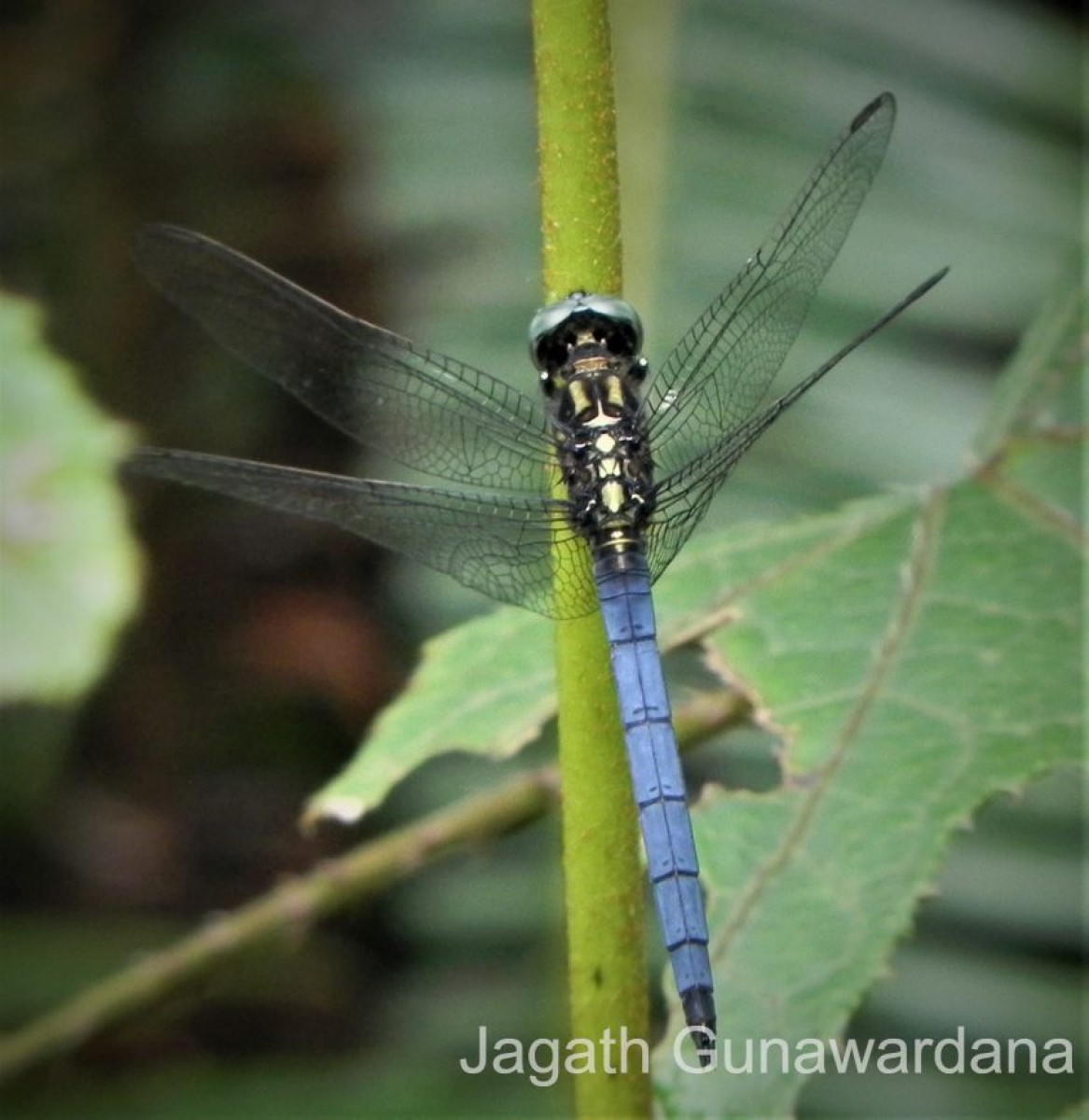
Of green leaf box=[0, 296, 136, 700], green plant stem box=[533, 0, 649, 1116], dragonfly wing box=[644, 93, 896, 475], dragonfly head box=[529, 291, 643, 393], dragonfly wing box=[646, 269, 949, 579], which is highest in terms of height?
green leaf box=[0, 296, 136, 700]

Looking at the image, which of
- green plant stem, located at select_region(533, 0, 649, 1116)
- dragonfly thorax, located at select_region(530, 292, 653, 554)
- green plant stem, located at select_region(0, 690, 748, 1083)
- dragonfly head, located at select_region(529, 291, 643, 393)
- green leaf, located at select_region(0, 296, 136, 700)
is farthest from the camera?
green leaf, located at select_region(0, 296, 136, 700)

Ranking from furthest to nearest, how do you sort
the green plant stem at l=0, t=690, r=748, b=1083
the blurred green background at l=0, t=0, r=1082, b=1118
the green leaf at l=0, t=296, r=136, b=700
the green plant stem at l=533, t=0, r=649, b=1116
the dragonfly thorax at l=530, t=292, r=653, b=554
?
the blurred green background at l=0, t=0, r=1082, b=1118
the green leaf at l=0, t=296, r=136, b=700
the green plant stem at l=0, t=690, r=748, b=1083
the dragonfly thorax at l=530, t=292, r=653, b=554
the green plant stem at l=533, t=0, r=649, b=1116

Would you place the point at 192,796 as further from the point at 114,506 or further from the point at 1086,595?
the point at 1086,595

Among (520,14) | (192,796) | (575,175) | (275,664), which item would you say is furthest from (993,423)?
(192,796)

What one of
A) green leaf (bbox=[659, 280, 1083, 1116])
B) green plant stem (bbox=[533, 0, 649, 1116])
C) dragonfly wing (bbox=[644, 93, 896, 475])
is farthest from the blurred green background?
green plant stem (bbox=[533, 0, 649, 1116])

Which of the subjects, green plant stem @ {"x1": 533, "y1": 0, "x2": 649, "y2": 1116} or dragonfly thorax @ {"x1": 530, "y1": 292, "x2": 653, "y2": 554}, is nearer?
green plant stem @ {"x1": 533, "y1": 0, "x2": 649, "y2": 1116}

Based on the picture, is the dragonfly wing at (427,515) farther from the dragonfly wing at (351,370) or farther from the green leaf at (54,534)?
the green leaf at (54,534)

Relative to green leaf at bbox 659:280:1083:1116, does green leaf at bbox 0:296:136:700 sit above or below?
above

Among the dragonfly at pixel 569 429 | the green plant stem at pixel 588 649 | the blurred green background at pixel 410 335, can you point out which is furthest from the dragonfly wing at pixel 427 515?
the blurred green background at pixel 410 335

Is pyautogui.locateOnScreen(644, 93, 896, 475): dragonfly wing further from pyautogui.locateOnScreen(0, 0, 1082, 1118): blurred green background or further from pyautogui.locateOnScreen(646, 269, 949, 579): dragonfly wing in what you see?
pyautogui.locateOnScreen(0, 0, 1082, 1118): blurred green background
